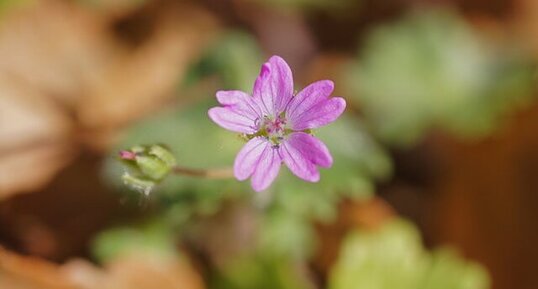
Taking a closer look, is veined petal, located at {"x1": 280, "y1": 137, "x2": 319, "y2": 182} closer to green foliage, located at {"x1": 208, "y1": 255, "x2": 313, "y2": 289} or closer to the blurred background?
the blurred background

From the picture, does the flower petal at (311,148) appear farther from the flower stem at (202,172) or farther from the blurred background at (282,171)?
the blurred background at (282,171)

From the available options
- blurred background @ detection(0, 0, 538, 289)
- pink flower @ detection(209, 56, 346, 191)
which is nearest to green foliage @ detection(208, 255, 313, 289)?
blurred background @ detection(0, 0, 538, 289)

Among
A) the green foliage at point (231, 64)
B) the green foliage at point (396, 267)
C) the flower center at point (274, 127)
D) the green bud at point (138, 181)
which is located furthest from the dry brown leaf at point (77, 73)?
the flower center at point (274, 127)

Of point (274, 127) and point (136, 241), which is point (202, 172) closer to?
point (274, 127)

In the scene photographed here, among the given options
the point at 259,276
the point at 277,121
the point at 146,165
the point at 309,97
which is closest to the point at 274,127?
the point at 277,121

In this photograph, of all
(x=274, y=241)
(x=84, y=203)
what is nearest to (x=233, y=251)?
(x=274, y=241)

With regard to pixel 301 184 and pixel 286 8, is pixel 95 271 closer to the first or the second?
pixel 301 184
